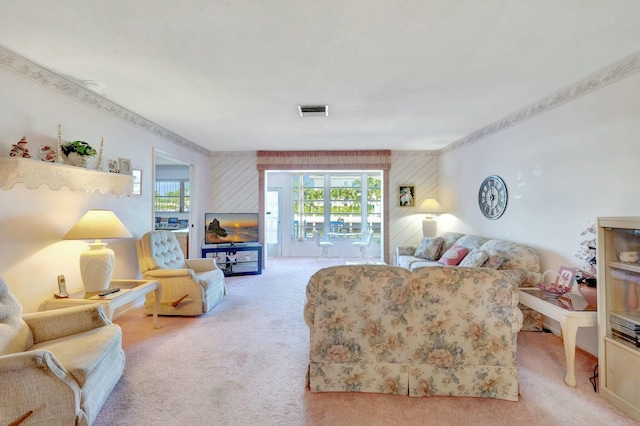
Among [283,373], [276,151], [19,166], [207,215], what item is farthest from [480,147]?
[19,166]

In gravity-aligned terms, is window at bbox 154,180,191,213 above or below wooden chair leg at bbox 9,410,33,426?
above

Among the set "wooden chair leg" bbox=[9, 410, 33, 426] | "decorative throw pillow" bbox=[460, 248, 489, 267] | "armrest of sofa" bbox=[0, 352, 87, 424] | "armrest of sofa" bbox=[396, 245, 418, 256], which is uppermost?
"decorative throw pillow" bbox=[460, 248, 489, 267]

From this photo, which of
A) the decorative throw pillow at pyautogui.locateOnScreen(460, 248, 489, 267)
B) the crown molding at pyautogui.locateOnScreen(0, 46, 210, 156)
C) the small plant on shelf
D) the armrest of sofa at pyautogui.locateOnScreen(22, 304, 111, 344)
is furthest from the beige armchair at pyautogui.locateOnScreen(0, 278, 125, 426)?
the decorative throw pillow at pyautogui.locateOnScreen(460, 248, 489, 267)

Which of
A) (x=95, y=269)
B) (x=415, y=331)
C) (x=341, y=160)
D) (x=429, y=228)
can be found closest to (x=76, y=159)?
(x=95, y=269)

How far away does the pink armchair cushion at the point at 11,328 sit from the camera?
1.76m

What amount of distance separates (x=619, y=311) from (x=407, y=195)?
4.22 m

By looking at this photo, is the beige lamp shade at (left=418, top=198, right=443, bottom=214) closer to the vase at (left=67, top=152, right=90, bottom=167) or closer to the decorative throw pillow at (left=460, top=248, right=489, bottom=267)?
the decorative throw pillow at (left=460, top=248, right=489, bottom=267)

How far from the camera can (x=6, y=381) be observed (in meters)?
1.47

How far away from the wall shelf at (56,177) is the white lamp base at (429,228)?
5.10 m

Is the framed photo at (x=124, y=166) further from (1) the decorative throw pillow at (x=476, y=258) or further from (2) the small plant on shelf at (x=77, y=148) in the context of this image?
(1) the decorative throw pillow at (x=476, y=258)

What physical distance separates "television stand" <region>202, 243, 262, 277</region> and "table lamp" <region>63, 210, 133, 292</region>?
2.70 meters

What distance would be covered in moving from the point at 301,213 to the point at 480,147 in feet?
15.5

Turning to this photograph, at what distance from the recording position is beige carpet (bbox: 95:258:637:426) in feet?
6.03

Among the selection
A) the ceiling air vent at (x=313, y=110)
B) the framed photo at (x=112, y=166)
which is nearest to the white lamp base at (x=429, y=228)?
the ceiling air vent at (x=313, y=110)
